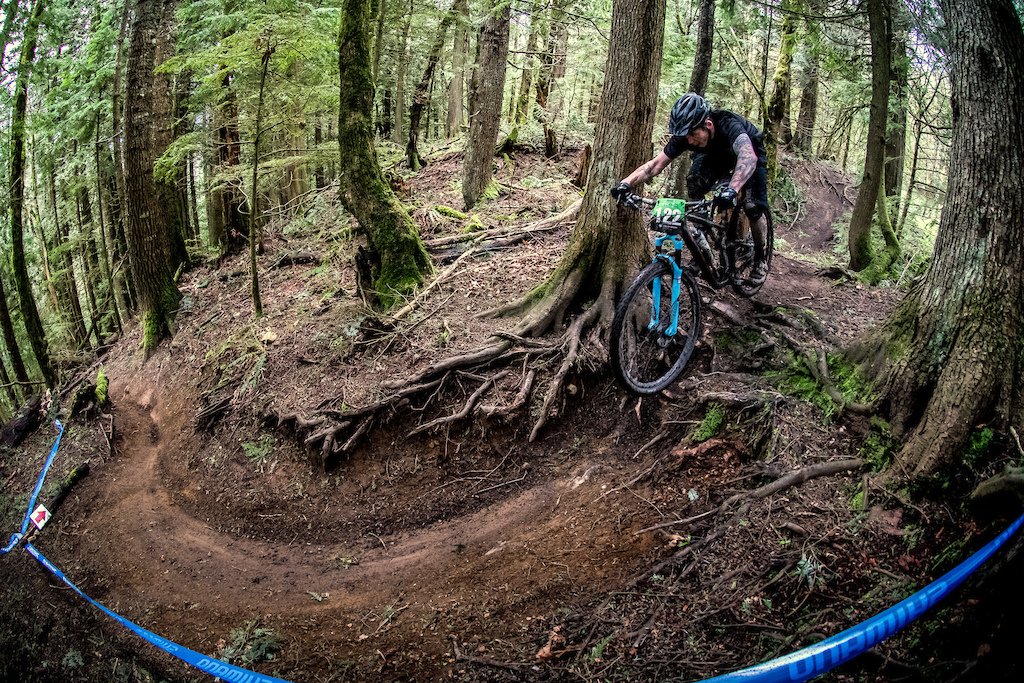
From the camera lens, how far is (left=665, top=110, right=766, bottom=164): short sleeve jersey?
5.17 m

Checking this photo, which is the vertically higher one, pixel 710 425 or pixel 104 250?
pixel 710 425

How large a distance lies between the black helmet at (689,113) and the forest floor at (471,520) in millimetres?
2087

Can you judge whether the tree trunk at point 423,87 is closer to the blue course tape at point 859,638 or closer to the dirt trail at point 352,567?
the dirt trail at point 352,567

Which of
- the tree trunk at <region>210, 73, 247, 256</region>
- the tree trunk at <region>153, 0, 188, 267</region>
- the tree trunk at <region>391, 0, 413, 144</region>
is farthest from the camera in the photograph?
the tree trunk at <region>391, 0, 413, 144</region>

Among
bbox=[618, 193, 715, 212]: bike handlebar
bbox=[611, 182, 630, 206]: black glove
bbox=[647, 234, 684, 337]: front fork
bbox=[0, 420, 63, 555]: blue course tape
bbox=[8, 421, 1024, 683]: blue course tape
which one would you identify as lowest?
bbox=[0, 420, 63, 555]: blue course tape

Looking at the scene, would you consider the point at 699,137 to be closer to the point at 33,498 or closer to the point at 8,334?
the point at 33,498

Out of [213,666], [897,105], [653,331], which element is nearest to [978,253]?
[653,331]

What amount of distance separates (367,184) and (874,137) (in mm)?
7724

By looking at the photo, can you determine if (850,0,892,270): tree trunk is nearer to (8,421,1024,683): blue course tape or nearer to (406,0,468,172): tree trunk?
(8,421,1024,683): blue course tape

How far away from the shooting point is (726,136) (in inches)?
206

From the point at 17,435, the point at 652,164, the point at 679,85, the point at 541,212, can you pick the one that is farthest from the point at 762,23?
the point at 17,435

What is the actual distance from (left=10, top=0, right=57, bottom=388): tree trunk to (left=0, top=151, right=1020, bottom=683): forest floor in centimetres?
422

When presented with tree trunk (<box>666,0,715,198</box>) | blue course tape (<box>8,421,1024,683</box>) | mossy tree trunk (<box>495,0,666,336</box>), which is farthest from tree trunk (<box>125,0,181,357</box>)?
blue course tape (<box>8,421,1024,683</box>)

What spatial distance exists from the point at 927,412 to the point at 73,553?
9.34m
